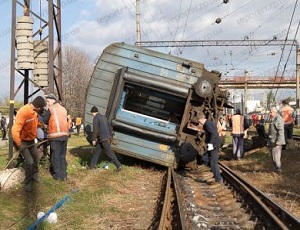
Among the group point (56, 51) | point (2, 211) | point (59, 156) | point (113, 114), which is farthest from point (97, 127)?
point (56, 51)

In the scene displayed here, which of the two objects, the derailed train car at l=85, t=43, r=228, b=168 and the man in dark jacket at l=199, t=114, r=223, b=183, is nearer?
the man in dark jacket at l=199, t=114, r=223, b=183

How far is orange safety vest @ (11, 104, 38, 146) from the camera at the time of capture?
761cm

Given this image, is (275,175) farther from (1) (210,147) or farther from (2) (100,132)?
(2) (100,132)

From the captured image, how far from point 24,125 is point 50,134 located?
90 cm

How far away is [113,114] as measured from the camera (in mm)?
10844

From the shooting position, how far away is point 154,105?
38.0ft

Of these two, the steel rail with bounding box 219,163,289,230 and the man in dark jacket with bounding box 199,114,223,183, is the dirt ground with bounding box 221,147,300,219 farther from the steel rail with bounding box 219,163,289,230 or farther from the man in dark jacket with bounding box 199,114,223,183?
the man in dark jacket with bounding box 199,114,223,183

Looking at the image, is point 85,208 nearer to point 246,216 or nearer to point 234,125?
point 246,216

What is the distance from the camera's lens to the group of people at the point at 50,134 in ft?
25.4

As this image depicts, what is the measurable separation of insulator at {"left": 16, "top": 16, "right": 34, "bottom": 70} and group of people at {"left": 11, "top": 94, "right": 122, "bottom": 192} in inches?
104

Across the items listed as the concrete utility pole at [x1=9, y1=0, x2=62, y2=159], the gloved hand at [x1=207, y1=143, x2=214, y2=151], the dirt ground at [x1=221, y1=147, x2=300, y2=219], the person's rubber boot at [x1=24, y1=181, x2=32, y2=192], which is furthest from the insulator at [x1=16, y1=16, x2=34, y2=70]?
the dirt ground at [x1=221, y1=147, x2=300, y2=219]

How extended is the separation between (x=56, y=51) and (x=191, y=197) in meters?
8.45

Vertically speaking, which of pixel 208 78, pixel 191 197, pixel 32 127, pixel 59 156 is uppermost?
pixel 208 78

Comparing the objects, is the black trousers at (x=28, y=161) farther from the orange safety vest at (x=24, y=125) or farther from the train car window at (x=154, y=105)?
the train car window at (x=154, y=105)
